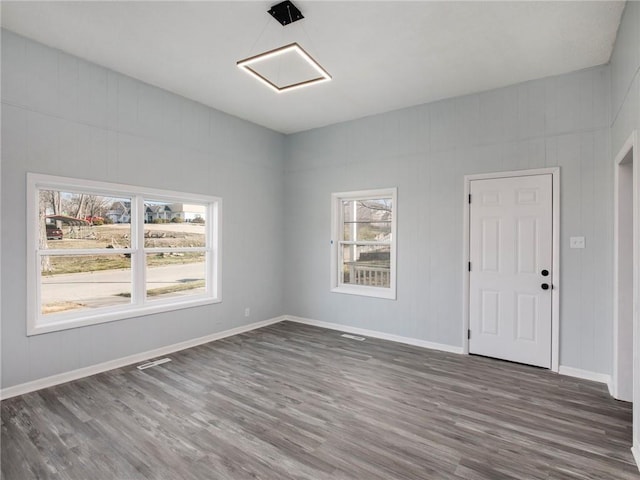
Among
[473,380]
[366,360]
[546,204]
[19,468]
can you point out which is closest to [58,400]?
[19,468]

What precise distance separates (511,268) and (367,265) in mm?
2020

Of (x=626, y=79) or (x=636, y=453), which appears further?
(x=626, y=79)

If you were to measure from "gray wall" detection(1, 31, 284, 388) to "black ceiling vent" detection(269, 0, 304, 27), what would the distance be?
2127 mm

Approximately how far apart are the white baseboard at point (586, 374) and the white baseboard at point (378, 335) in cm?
105

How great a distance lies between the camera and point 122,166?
12.3ft

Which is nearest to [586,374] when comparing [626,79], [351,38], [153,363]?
[626,79]

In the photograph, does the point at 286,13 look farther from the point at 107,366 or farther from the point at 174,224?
the point at 107,366

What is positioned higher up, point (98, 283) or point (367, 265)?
point (367, 265)

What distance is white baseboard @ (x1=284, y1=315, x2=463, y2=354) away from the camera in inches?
169

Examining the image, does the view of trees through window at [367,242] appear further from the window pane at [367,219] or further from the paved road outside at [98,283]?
the paved road outside at [98,283]

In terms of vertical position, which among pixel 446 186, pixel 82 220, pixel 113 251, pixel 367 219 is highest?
pixel 446 186

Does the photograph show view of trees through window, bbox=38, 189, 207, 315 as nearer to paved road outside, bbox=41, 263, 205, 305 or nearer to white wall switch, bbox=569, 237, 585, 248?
paved road outside, bbox=41, 263, 205, 305

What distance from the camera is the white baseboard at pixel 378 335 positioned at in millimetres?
4289

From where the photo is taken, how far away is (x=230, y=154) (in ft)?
16.3
